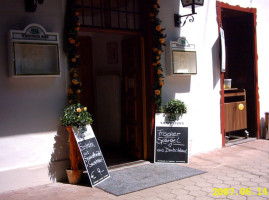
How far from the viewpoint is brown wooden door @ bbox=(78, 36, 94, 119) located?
7.98 m

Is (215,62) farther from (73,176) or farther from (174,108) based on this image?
(73,176)

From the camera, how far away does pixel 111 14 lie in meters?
6.02

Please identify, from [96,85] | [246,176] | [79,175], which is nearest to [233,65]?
[96,85]

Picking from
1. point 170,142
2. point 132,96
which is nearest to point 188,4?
point 132,96

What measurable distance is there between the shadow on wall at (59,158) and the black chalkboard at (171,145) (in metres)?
1.77

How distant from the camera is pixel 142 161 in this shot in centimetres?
627

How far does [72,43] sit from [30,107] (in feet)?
3.88

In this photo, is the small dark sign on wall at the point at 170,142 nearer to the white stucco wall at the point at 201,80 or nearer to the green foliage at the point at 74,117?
the white stucco wall at the point at 201,80

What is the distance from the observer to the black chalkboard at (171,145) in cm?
609

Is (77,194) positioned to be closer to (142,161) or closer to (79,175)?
(79,175)

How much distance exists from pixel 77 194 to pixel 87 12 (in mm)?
3098

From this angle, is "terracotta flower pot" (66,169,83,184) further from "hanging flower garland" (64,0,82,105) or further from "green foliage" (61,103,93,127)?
"hanging flower garland" (64,0,82,105)

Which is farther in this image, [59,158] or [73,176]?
[59,158]
